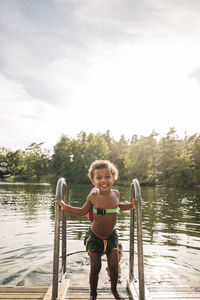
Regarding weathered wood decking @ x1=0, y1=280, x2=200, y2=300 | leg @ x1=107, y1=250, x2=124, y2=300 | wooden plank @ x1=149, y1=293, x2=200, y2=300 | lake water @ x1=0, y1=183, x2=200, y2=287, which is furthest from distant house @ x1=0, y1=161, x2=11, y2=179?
wooden plank @ x1=149, y1=293, x2=200, y2=300

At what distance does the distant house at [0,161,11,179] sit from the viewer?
7878 cm

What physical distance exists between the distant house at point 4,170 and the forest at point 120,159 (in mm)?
1644

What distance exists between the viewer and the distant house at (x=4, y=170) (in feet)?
258

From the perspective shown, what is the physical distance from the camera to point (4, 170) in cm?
8112

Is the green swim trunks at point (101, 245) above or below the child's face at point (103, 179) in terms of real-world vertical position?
below

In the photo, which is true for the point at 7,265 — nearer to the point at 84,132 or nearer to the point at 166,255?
the point at 166,255

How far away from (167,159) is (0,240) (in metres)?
53.0

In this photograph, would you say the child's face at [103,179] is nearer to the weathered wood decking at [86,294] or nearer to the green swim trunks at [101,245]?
the green swim trunks at [101,245]

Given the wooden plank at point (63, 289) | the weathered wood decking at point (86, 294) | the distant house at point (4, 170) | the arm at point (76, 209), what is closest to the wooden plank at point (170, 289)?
the weathered wood decking at point (86, 294)

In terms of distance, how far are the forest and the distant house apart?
164 centimetres

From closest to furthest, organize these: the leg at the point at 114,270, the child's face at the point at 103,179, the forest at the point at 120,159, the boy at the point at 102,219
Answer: the leg at the point at 114,270, the boy at the point at 102,219, the child's face at the point at 103,179, the forest at the point at 120,159

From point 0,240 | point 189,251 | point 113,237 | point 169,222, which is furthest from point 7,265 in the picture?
point 169,222

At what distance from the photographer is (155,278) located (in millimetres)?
4871

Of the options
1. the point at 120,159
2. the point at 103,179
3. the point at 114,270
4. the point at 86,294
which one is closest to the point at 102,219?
the point at 103,179
